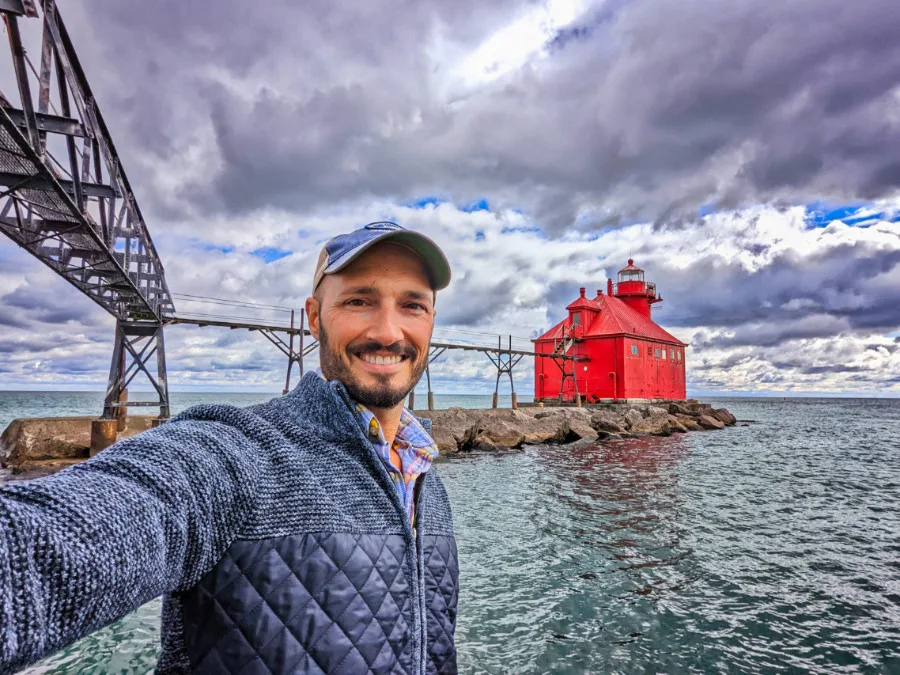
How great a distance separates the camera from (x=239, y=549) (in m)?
1.16

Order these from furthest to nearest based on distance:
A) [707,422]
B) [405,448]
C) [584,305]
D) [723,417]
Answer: [723,417], [584,305], [707,422], [405,448]

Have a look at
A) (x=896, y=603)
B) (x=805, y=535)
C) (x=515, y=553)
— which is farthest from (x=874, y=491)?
(x=515, y=553)

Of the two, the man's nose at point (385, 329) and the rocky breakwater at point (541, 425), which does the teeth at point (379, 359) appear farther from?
the rocky breakwater at point (541, 425)

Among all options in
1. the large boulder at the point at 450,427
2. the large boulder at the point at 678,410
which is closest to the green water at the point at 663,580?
the large boulder at the point at 450,427

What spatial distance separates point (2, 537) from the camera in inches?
27.3

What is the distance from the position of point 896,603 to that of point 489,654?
515 cm

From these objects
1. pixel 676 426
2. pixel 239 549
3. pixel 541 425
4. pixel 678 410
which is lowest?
pixel 676 426

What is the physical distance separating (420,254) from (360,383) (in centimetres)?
48

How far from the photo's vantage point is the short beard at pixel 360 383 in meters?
1.54

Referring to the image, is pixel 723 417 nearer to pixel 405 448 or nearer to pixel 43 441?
pixel 43 441

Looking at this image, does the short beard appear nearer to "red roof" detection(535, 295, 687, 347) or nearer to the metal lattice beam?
the metal lattice beam

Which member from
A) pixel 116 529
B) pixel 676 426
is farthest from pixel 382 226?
pixel 676 426

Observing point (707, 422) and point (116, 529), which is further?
point (707, 422)

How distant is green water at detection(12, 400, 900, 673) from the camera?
467 cm
